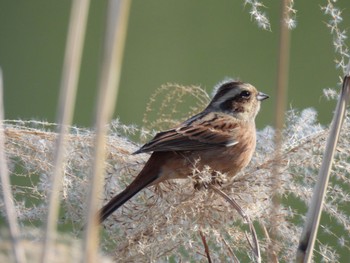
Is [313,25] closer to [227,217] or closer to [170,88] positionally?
[170,88]

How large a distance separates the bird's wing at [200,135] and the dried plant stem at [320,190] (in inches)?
35.0

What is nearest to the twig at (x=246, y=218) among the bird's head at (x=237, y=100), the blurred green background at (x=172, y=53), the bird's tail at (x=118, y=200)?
the bird's tail at (x=118, y=200)

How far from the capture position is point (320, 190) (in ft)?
8.91

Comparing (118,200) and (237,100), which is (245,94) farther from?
(118,200)

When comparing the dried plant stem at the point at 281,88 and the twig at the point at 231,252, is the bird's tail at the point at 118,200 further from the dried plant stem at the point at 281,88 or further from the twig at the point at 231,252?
the dried plant stem at the point at 281,88

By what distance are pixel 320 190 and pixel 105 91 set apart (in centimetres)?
72

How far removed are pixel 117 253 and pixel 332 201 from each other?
0.65 metres

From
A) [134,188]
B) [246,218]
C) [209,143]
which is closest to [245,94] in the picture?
[209,143]

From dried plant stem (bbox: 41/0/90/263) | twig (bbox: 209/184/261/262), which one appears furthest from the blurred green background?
dried plant stem (bbox: 41/0/90/263)

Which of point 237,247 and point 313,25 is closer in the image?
point 237,247

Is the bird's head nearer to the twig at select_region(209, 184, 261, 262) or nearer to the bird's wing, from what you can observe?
the bird's wing

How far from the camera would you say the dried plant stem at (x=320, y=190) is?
268 centimetres

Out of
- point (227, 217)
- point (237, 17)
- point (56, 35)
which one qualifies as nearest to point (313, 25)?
point (237, 17)

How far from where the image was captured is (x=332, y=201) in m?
2.94
